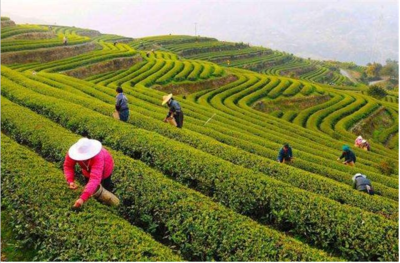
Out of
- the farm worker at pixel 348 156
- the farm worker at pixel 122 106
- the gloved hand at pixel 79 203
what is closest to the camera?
the gloved hand at pixel 79 203

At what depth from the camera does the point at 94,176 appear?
8.37 metres

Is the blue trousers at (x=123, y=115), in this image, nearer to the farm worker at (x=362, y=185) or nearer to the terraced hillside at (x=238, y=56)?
the farm worker at (x=362, y=185)

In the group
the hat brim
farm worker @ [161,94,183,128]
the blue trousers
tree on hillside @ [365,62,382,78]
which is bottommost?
the blue trousers

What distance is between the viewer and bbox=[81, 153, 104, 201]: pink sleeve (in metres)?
8.20

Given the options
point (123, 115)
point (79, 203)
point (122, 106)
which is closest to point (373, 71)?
point (123, 115)

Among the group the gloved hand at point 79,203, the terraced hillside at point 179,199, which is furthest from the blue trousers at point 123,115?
the gloved hand at point 79,203

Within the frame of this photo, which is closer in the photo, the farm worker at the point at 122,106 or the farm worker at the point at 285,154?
the farm worker at the point at 122,106

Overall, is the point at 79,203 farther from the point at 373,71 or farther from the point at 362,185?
the point at 373,71

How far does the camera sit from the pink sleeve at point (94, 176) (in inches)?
323

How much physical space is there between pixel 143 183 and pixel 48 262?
390 cm

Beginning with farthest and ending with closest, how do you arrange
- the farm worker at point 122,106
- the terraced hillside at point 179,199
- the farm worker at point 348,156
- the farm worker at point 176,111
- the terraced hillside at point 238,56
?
the terraced hillside at point 238,56
the farm worker at point 348,156
the farm worker at point 176,111
the farm worker at point 122,106
the terraced hillside at point 179,199

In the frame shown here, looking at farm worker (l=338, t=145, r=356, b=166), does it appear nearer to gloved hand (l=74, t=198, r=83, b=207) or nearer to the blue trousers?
the blue trousers

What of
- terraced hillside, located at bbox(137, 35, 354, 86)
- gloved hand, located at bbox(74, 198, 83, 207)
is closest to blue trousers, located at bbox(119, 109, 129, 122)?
gloved hand, located at bbox(74, 198, 83, 207)

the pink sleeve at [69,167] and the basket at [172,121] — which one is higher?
the basket at [172,121]
